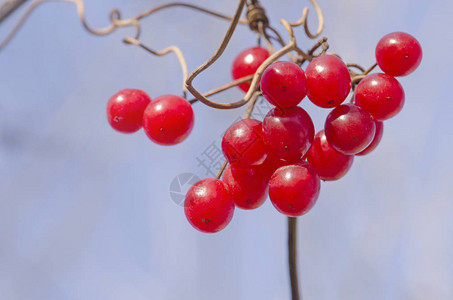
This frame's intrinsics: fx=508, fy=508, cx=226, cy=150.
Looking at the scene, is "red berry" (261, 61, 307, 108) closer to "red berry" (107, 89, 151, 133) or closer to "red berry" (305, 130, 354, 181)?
"red berry" (305, 130, 354, 181)

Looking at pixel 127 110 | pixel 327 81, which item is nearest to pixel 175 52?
pixel 127 110

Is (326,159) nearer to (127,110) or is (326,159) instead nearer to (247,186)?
(247,186)

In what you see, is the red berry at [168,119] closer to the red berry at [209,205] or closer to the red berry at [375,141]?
the red berry at [209,205]

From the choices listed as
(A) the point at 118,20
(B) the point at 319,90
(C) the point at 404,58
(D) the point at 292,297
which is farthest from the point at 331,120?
(A) the point at 118,20

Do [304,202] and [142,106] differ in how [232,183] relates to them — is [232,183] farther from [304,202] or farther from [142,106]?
[142,106]

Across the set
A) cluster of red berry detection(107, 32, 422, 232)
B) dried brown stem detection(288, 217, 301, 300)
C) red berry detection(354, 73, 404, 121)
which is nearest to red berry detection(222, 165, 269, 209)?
cluster of red berry detection(107, 32, 422, 232)

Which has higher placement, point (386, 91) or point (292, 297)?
point (386, 91)
